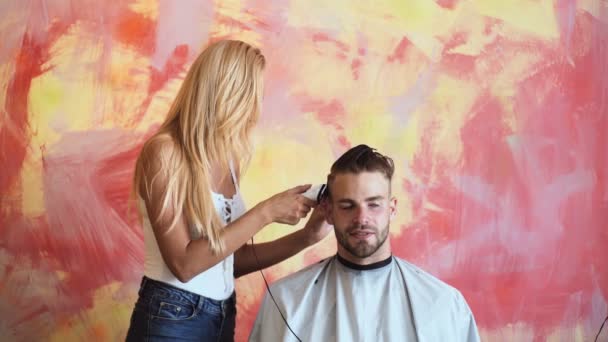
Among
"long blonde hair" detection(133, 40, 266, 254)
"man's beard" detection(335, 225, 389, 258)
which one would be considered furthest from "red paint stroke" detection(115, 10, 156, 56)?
"man's beard" detection(335, 225, 389, 258)

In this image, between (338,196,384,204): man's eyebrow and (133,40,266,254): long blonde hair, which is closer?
(133,40,266,254): long blonde hair

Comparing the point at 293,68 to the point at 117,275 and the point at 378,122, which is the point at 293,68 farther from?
the point at 117,275

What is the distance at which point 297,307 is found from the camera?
2.16 meters

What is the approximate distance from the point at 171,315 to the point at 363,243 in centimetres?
57

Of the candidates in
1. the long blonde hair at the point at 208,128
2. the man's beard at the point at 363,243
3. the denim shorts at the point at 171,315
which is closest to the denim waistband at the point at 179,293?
the denim shorts at the point at 171,315

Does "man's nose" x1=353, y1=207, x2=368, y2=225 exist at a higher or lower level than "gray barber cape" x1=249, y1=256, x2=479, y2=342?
higher

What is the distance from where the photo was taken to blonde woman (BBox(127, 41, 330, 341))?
75.9 inches

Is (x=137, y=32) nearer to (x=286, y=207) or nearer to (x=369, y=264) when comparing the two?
(x=286, y=207)

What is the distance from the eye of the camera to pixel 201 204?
6.40ft

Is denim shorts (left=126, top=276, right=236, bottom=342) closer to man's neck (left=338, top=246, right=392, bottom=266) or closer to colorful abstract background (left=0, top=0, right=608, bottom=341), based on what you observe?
man's neck (left=338, top=246, right=392, bottom=266)

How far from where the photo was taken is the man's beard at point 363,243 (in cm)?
209

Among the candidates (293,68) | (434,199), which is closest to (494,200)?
(434,199)

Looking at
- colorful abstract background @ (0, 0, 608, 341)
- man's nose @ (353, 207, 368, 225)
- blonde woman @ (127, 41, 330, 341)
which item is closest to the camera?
blonde woman @ (127, 41, 330, 341)

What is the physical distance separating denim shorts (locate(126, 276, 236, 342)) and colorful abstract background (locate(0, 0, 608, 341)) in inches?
32.5
